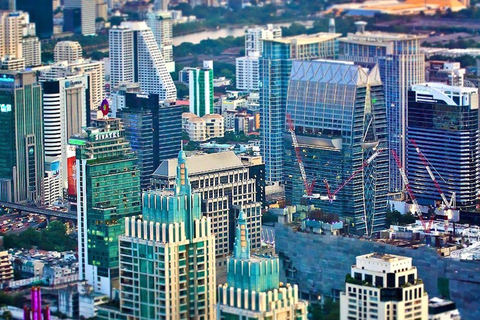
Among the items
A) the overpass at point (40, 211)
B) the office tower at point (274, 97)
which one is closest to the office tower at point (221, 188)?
the overpass at point (40, 211)

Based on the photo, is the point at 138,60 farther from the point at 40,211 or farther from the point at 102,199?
the point at 102,199

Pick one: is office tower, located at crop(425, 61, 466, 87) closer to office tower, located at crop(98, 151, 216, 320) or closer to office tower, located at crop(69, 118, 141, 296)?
office tower, located at crop(69, 118, 141, 296)

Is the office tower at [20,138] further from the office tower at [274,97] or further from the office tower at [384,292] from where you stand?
the office tower at [384,292]

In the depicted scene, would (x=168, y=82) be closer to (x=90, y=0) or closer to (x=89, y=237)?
(x=90, y=0)

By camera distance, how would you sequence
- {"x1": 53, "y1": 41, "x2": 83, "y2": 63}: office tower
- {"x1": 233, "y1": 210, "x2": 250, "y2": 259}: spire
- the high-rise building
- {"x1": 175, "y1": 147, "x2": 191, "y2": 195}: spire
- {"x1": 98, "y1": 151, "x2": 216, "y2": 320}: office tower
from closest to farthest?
the high-rise building
{"x1": 233, "y1": 210, "x2": 250, "y2": 259}: spire
{"x1": 98, "y1": 151, "x2": 216, "y2": 320}: office tower
{"x1": 175, "y1": 147, "x2": 191, "y2": 195}: spire
{"x1": 53, "y1": 41, "x2": 83, "y2": 63}: office tower

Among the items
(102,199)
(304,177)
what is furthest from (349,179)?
(102,199)

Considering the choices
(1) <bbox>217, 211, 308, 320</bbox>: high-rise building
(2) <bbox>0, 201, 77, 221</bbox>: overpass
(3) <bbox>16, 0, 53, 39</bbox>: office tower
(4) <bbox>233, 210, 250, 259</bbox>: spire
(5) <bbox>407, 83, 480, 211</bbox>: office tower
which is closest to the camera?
(1) <bbox>217, 211, 308, 320</bbox>: high-rise building

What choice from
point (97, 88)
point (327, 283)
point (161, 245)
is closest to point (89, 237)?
point (327, 283)

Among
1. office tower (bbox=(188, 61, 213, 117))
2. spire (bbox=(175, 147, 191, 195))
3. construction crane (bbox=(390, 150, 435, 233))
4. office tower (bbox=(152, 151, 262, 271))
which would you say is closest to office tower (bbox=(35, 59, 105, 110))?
office tower (bbox=(188, 61, 213, 117))
